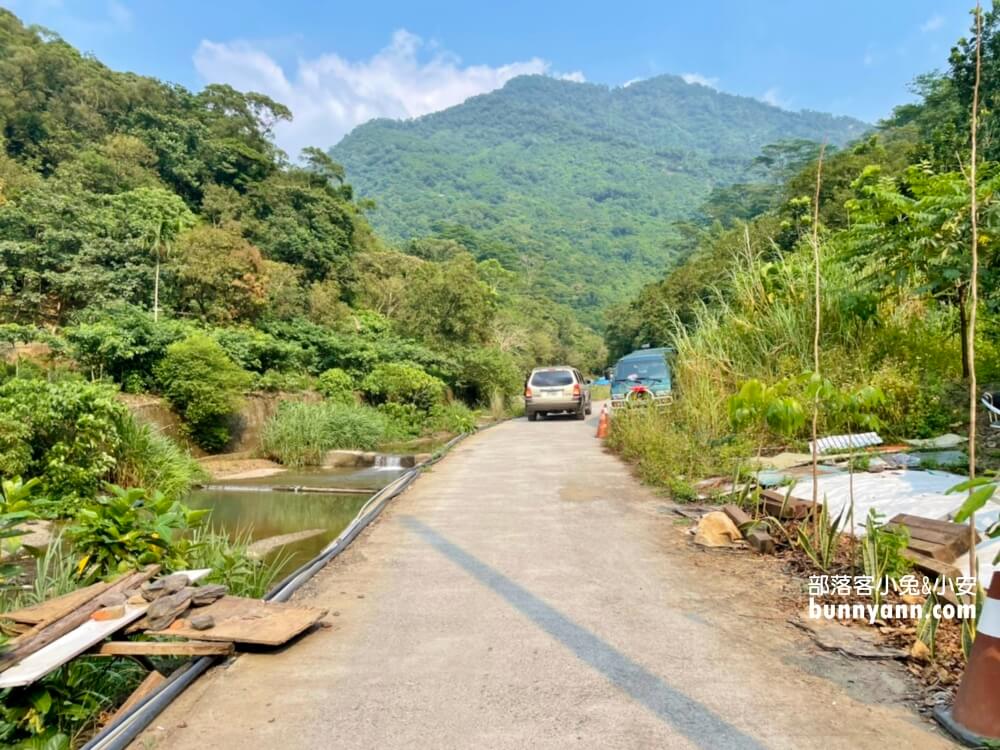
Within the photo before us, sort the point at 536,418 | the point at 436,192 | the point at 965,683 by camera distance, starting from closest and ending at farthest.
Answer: the point at 965,683, the point at 536,418, the point at 436,192

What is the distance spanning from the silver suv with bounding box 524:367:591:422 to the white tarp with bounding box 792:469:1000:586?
13423 millimetres

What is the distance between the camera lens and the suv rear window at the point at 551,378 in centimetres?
2070

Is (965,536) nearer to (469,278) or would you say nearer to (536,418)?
(536,418)

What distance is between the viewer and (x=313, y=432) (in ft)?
55.2

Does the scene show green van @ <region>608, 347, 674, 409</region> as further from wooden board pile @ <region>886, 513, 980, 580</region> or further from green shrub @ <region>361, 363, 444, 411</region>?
wooden board pile @ <region>886, 513, 980, 580</region>

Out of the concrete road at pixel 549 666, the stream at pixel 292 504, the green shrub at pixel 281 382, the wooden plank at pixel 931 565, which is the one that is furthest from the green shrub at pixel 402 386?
the wooden plank at pixel 931 565

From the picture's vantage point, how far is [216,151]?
3338 cm

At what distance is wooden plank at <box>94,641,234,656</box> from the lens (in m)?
3.50

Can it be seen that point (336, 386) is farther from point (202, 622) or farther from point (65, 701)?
point (65, 701)

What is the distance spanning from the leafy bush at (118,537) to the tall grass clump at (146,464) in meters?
6.67

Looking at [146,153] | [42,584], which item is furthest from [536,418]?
[146,153]

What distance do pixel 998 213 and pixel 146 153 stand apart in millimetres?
33154

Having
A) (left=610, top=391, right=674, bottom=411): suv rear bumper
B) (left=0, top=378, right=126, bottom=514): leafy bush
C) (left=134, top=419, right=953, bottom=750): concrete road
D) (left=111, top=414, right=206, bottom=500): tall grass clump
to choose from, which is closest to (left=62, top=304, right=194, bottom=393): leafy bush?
(left=111, top=414, right=206, bottom=500): tall grass clump

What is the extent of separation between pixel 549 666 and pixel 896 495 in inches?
160
